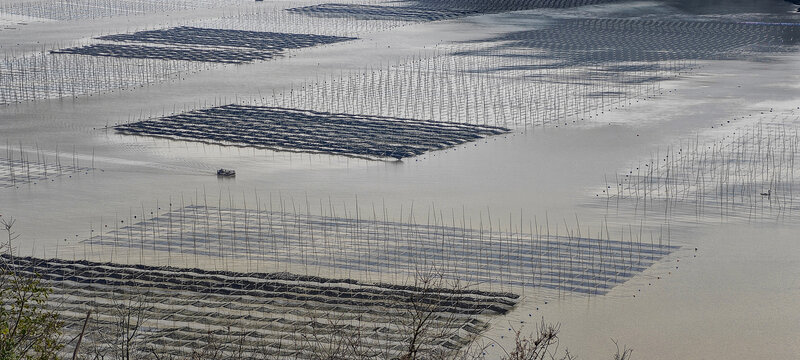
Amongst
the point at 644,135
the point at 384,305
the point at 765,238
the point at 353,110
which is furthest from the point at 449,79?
the point at 384,305

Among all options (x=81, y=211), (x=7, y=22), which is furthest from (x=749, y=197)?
(x=7, y=22)

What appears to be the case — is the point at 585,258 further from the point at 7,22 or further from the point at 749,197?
the point at 7,22

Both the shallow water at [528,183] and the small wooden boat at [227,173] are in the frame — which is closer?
the shallow water at [528,183]

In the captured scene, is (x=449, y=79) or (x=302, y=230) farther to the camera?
(x=449, y=79)

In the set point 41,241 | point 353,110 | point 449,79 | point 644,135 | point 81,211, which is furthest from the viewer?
point 449,79

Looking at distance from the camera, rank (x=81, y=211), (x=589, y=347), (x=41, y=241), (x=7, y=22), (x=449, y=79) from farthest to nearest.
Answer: (x=7, y=22) < (x=449, y=79) < (x=81, y=211) < (x=41, y=241) < (x=589, y=347)

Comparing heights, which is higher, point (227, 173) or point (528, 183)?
point (227, 173)

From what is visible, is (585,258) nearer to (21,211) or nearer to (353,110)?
(21,211)

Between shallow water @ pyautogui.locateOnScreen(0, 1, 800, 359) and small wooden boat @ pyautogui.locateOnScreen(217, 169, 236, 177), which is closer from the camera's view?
shallow water @ pyautogui.locateOnScreen(0, 1, 800, 359)

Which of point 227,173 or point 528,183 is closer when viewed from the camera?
point 528,183
